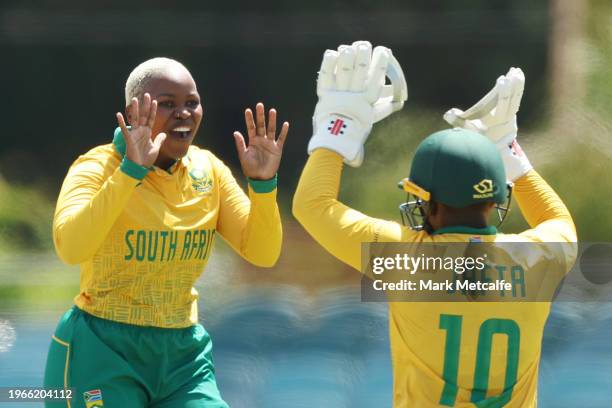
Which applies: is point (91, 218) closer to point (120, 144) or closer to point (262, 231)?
point (120, 144)

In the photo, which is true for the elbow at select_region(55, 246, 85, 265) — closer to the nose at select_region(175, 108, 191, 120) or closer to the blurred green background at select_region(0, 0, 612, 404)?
the nose at select_region(175, 108, 191, 120)

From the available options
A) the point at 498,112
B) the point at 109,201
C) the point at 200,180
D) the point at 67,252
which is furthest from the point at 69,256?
the point at 498,112

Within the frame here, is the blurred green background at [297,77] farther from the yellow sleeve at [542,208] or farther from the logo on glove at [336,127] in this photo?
the logo on glove at [336,127]

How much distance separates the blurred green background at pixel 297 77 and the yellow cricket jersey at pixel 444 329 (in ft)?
14.3

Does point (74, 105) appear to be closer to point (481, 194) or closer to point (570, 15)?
point (570, 15)

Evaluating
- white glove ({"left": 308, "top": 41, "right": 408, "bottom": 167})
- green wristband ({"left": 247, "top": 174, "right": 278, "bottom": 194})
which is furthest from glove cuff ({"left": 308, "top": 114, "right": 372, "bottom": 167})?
green wristband ({"left": 247, "top": 174, "right": 278, "bottom": 194})

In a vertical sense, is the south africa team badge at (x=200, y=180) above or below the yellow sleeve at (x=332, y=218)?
above

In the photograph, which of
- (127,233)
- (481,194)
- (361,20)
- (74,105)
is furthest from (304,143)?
(481,194)

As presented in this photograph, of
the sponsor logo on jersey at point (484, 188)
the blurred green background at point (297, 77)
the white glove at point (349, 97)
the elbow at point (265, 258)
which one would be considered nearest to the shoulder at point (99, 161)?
the elbow at point (265, 258)

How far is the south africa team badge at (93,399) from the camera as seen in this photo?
2307 mm

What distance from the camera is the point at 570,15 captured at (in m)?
6.96

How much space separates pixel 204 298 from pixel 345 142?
12.9 ft

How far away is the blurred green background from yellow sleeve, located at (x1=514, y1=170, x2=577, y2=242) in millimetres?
4119

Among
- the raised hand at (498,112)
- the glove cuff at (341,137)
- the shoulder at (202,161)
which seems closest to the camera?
the glove cuff at (341,137)
